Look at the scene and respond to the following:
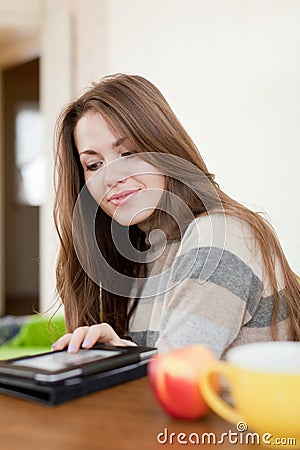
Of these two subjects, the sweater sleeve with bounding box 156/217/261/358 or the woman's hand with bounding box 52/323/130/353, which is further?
the sweater sleeve with bounding box 156/217/261/358

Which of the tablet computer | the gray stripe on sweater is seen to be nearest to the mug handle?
the tablet computer

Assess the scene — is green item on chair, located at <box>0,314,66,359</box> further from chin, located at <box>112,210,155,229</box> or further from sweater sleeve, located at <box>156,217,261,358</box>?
sweater sleeve, located at <box>156,217,261,358</box>

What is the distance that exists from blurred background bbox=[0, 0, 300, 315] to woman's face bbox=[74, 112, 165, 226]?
0.90 m

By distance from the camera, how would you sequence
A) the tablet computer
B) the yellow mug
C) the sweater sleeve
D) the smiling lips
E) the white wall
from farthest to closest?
the white wall → the smiling lips → the sweater sleeve → the tablet computer → the yellow mug

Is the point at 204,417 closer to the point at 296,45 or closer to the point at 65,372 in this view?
the point at 65,372

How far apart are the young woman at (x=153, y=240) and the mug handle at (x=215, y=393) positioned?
399 mm

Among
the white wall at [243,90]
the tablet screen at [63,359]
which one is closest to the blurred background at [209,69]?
the white wall at [243,90]

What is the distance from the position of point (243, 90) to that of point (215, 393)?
1919mm

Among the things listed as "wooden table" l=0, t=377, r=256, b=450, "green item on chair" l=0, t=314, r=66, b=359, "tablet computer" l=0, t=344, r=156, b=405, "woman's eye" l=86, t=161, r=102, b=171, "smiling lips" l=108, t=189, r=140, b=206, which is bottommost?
"green item on chair" l=0, t=314, r=66, b=359

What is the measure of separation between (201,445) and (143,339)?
840 mm

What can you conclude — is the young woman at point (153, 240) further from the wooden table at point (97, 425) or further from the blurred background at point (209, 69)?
the blurred background at point (209, 69)

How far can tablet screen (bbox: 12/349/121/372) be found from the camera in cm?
79

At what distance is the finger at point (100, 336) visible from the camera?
0.94 m

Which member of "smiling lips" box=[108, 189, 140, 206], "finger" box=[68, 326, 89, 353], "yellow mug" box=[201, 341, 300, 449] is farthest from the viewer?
"smiling lips" box=[108, 189, 140, 206]
